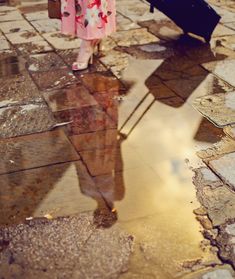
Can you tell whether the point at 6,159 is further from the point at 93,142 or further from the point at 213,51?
the point at 213,51

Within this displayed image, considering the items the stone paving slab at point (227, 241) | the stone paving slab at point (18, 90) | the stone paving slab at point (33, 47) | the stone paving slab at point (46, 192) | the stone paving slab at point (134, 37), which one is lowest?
the stone paving slab at point (33, 47)

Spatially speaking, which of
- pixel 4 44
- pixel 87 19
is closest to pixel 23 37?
pixel 4 44

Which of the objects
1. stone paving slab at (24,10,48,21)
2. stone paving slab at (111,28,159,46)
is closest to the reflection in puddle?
stone paving slab at (111,28,159,46)

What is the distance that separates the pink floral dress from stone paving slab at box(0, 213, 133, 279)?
2.42 metres

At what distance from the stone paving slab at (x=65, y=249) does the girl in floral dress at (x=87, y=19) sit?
2.41 meters

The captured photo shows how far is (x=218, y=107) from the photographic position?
3832 mm

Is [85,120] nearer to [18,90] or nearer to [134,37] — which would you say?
[18,90]

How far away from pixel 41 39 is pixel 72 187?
130 inches

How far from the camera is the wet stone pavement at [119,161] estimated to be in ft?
7.56

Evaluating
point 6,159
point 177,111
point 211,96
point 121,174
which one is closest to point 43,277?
point 121,174

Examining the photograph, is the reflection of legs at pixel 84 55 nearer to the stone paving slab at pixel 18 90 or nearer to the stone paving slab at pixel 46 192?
the stone paving slab at pixel 18 90

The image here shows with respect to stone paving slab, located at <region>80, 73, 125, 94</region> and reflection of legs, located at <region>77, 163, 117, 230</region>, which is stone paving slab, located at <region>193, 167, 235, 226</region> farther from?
stone paving slab, located at <region>80, 73, 125, 94</region>

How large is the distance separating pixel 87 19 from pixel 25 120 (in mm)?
1351

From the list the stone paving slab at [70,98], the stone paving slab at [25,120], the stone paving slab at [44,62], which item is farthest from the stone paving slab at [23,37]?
the stone paving slab at [25,120]
